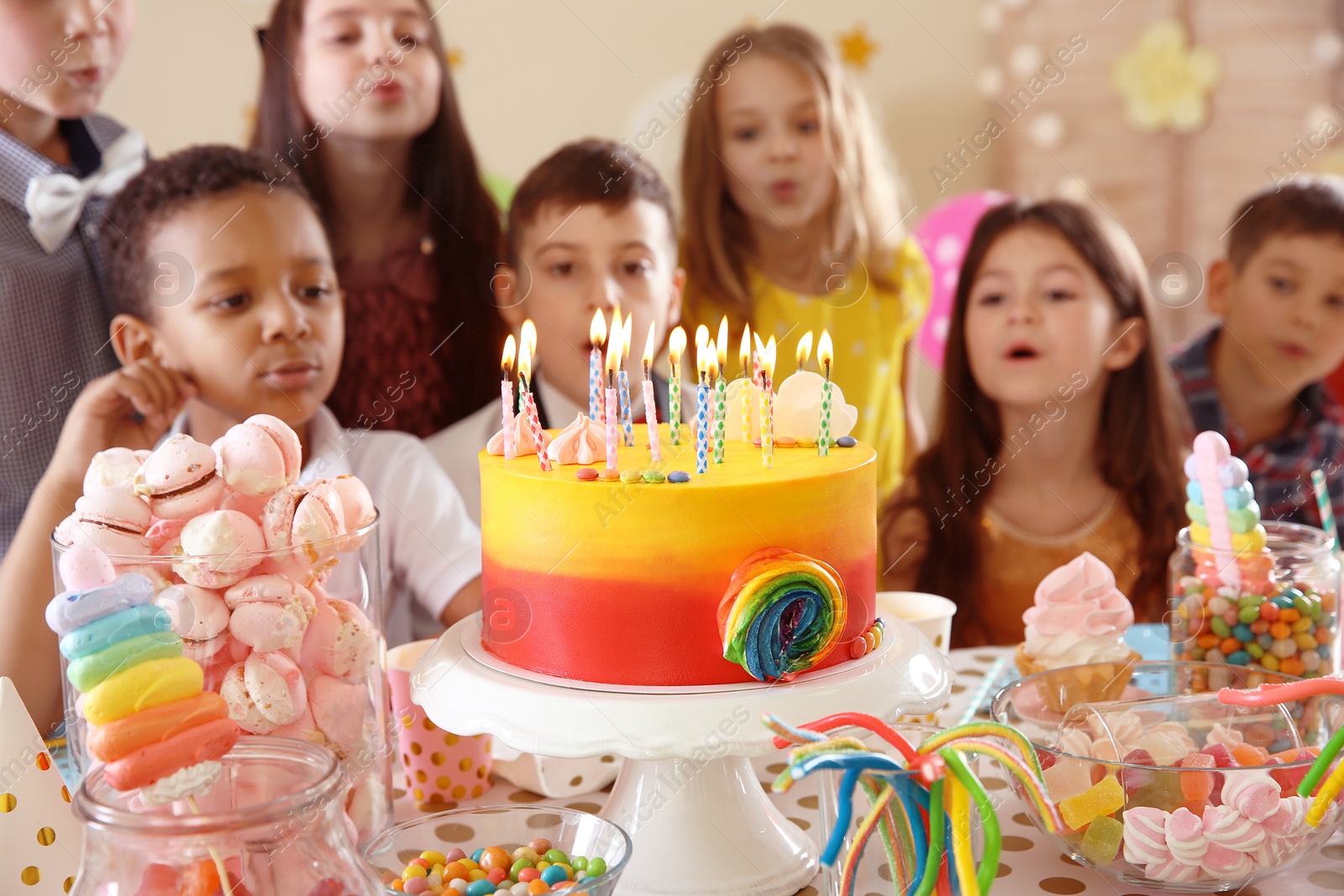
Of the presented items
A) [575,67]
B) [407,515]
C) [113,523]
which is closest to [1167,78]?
[575,67]

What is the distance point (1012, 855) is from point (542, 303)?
1240 mm

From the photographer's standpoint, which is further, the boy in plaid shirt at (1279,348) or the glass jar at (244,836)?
the boy in plaid shirt at (1279,348)

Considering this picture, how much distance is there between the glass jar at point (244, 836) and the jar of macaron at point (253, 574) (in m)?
0.06

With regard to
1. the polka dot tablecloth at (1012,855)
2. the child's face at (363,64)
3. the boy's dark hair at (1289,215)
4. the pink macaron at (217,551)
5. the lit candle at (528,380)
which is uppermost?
the child's face at (363,64)

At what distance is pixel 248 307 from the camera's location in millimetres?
1789

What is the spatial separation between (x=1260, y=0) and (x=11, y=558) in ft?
10.8

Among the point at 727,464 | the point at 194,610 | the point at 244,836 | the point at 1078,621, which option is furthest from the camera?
the point at 1078,621

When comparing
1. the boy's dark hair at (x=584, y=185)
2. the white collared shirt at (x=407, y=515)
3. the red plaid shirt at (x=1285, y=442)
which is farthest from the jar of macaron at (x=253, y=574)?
the red plaid shirt at (x=1285, y=442)

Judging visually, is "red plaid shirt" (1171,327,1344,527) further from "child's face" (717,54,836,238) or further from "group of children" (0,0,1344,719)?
"child's face" (717,54,836,238)

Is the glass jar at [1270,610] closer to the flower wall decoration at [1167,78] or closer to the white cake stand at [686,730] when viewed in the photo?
the white cake stand at [686,730]

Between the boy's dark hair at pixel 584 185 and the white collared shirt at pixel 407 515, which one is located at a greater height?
the boy's dark hair at pixel 584 185

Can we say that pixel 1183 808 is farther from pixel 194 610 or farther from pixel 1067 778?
pixel 194 610

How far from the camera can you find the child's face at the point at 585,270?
1999mm

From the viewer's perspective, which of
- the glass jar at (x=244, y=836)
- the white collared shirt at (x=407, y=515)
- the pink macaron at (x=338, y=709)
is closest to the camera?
the glass jar at (x=244, y=836)
